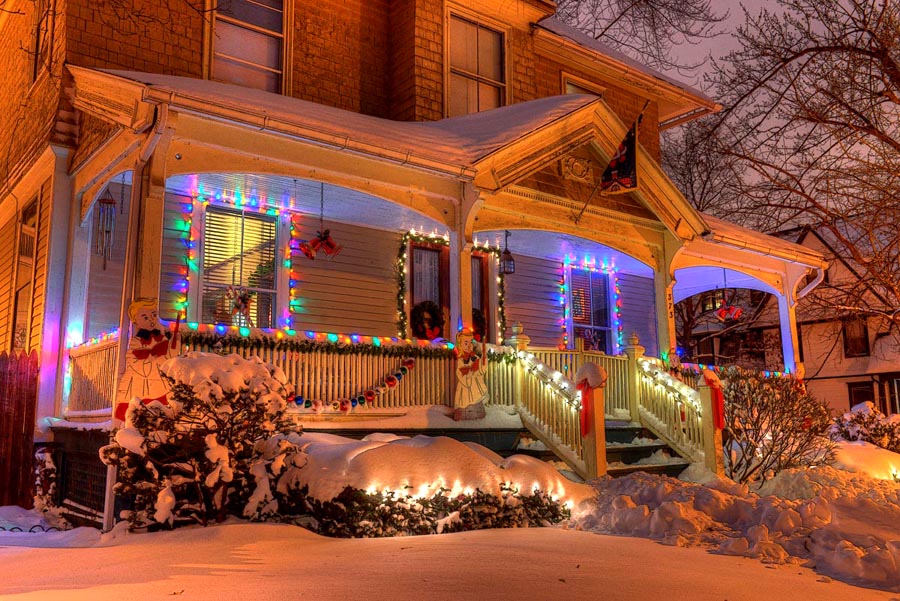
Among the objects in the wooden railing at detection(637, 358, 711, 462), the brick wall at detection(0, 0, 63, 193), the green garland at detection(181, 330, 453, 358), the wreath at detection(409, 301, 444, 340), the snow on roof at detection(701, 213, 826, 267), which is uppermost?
the brick wall at detection(0, 0, 63, 193)

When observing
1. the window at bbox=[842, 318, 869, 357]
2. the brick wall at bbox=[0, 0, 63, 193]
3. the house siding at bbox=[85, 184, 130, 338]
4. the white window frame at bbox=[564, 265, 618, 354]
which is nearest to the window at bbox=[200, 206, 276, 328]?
the house siding at bbox=[85, 184, 130, 338]

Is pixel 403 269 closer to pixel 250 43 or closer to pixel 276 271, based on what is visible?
pixel 276 271

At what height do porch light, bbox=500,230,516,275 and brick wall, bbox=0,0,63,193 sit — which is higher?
brick wall, bbox=0,0,63,193

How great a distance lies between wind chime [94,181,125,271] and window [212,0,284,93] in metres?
3.11

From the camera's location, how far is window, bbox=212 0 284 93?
43.1 feet

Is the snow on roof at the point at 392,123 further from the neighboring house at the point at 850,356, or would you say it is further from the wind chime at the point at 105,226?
the neighboring house at the point at 850,356

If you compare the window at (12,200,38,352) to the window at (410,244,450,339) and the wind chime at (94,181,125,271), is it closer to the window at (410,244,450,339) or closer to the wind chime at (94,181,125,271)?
the wind chime at (94,181,125,271)

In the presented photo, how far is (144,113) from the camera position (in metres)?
8.73

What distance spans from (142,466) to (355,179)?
4.92m

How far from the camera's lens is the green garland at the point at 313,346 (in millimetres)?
9289

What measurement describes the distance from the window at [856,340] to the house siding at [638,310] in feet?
58.5

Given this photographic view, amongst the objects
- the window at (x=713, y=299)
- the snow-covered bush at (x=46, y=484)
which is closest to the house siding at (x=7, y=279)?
the snow-covered bush at (x=46, y=484)

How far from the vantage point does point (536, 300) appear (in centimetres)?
1630

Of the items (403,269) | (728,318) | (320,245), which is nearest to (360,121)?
(320,245)
